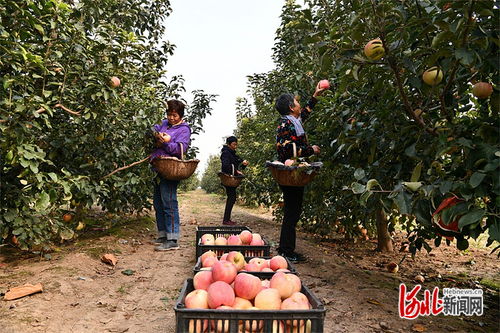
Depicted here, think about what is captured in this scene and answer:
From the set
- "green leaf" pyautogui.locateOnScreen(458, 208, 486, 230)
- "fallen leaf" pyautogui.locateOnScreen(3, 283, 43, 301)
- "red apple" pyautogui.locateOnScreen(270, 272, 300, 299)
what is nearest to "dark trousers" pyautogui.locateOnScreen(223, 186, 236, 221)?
"fallen leaf" pyautogui.locateOnScreen(3, 283, 43, 301)

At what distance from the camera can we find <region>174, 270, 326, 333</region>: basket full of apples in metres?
1.44

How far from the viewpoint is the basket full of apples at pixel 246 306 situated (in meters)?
1.44

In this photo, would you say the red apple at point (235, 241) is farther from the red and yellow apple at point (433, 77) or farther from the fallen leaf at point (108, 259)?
the red and yellow apple at point (433, 77)

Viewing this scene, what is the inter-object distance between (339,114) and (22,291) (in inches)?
108

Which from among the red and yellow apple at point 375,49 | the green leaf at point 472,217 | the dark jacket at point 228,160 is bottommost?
the green leaf at point 472,217

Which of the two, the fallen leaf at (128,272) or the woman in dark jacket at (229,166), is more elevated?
the woman in dark jacket at (229,166)

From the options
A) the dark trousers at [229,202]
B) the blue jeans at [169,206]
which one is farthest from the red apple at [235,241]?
the dark trousers at [229,202]

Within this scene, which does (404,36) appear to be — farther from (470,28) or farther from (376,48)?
(470,28)

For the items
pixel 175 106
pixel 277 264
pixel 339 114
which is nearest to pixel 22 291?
pixel 277 264

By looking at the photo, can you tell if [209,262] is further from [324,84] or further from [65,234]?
[324,84]

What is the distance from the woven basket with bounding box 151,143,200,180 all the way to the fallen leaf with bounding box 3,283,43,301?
168cm

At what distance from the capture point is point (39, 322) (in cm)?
204

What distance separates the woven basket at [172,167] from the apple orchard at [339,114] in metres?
0.44

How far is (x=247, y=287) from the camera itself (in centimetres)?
168
